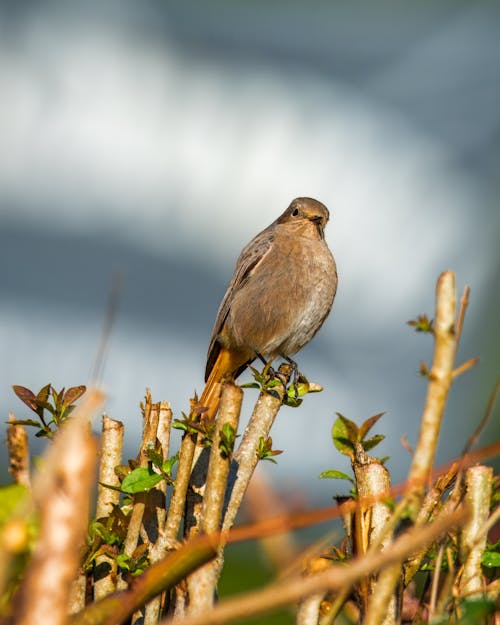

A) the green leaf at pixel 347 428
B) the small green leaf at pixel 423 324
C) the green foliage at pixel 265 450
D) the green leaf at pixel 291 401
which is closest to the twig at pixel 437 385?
the small green leaf at pixel 423 324

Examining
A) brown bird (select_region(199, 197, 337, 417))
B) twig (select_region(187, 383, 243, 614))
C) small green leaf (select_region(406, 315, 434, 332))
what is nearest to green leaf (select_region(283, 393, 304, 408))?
twig (select_region(187, 383, 243, 614))

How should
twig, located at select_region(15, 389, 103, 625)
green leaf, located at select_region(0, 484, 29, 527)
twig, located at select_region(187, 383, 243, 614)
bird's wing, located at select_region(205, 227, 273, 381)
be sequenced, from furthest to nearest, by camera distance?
bird's wing, located at select_region(205, 227, 273, 381), twig, located at select_region(187, 383, 243, 614), green leaf, located at select_region(0, 484, 29, 527), twig, located at select_region(15, 389, 103, 625)

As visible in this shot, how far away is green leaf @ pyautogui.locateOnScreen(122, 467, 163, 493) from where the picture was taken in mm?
1371

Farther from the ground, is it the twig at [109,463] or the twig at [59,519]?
→ the twig at [109,463]

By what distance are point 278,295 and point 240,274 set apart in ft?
1.11

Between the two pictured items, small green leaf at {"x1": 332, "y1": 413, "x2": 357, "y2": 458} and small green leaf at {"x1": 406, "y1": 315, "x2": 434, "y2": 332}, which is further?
small green leaf at {"x1": 332, "y1": 413, "x2": 357, "y2": 458}

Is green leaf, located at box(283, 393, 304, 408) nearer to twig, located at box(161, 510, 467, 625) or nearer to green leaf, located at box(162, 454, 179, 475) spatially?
green leaf, located at box(162, 454, 179, 475)

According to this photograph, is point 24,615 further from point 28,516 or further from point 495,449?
point 495,449

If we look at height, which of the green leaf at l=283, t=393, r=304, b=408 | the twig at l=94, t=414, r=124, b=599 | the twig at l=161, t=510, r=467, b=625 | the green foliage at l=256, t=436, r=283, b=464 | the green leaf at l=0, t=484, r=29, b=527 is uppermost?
the green leaf at l=283, t=393, r=304, b=408

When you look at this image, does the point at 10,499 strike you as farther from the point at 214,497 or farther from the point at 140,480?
the point at 140,480

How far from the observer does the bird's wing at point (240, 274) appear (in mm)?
4848

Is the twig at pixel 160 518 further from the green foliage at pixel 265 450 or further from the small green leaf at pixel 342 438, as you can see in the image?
the small green leaf at pixel 342 438

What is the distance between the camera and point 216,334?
481cm

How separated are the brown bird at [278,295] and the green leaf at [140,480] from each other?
3058 millimetres
